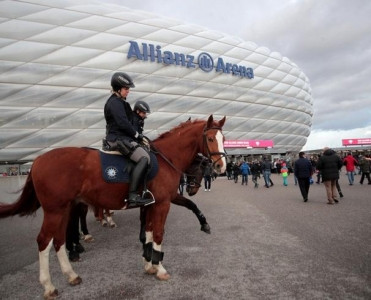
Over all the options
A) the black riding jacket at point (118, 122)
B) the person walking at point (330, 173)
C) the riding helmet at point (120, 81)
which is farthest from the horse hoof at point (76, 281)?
the person walking at point (330, 173)

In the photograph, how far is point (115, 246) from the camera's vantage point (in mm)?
4410

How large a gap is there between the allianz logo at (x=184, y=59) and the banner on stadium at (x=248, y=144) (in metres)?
9.18

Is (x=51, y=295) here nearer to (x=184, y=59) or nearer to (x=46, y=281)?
(x=46, y=281)

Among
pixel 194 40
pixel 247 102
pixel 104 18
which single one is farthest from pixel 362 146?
pixel 104 18

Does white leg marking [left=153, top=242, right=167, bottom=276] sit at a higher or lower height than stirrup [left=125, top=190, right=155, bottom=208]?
lower

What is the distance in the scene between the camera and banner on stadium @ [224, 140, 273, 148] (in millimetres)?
31939

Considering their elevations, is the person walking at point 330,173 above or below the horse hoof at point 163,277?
above

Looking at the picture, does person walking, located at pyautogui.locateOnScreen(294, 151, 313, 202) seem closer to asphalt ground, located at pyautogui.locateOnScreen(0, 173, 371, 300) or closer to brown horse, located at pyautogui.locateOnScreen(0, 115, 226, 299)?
asphalt ground, located at pyautogui.locateOnScreen(0, 173, 371, 300)

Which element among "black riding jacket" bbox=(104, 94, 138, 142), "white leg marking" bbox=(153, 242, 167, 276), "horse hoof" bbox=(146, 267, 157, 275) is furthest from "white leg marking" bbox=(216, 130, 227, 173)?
"horse hoof" bbox=(146, 267, 157, 275)

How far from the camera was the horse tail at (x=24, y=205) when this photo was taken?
3.13 m

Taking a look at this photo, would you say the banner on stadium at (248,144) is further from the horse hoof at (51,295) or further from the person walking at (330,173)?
the horse hoof at (51,295)

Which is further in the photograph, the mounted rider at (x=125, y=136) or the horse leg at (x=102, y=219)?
the horse leg at (x=102, y=219)

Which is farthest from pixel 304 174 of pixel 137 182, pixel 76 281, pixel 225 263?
pixel 76 281

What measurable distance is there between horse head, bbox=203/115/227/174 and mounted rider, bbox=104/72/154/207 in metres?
0.84
